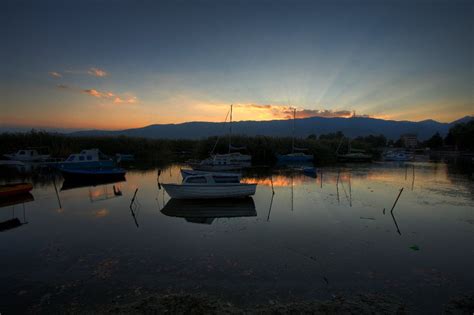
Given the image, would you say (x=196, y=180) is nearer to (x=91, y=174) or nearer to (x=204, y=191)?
(x=204, y=191)

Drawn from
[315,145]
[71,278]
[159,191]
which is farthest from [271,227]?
[315,145]

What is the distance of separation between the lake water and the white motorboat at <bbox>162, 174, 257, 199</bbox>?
792 mm

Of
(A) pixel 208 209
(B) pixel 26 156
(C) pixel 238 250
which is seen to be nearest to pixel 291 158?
Result: (A) pixel 208 209

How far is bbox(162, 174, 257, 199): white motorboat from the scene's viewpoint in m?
17.9

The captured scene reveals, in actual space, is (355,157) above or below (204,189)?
below

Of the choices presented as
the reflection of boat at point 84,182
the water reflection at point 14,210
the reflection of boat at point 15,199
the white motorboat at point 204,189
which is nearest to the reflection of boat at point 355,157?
the white motorboat at point 204,189

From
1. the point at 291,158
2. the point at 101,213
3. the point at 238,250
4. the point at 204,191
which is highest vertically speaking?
the point at 291,158

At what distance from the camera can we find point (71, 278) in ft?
26.3

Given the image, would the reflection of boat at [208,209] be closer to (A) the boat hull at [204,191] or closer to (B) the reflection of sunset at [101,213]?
(A) the boat hull at [204,191]

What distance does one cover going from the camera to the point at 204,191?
18.0m

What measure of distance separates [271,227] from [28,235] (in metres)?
11.5

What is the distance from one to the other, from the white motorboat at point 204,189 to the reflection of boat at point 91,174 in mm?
14619

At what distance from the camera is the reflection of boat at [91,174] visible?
28.2m

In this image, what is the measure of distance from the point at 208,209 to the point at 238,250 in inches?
275
